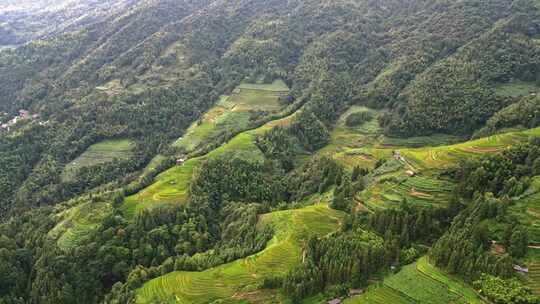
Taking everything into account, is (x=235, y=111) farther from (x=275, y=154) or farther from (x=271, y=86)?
(x=275, y=154)

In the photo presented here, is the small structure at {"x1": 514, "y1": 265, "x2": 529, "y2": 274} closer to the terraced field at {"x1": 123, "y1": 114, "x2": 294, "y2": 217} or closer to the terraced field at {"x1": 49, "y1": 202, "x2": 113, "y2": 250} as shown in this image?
the terraced field at {"x1": 123, "y1": 114, "x2": 294, "y2": 217}

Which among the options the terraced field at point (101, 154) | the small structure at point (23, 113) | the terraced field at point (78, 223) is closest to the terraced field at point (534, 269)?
the terraced field at point (78, 223)

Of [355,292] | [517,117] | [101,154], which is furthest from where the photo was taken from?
[101,154]

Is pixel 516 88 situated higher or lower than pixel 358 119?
higher

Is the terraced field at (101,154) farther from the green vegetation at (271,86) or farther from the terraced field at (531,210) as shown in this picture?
the terraced field at (531,210)

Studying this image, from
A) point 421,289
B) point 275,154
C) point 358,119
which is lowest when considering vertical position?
point 358,119

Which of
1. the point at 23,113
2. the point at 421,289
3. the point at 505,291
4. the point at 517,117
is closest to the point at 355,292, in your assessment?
the point at 421,289

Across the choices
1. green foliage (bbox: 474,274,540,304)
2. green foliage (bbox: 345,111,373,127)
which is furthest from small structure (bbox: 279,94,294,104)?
green foliage (bbox: 474,274,540,304)

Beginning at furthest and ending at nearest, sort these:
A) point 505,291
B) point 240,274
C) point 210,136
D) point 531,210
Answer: point 210,136 → point 240,274 → point 531,210 → point 505,291

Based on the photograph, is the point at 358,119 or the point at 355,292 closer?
the point at 355,292
